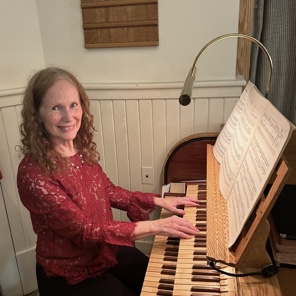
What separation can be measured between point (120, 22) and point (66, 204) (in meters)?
1.04

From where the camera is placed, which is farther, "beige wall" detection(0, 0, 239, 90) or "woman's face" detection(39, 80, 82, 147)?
"beige wall" detection(0, 0, 239, 90)

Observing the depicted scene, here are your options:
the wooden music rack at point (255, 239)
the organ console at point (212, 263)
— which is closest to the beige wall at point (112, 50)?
the organ console at point (212, 263)

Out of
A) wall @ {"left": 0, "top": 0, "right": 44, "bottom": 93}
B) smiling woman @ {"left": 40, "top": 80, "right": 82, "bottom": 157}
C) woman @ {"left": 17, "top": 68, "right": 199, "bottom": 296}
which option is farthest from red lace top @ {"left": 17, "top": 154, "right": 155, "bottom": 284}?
wall @ {"left": 0, "top": 0, "right": 44, "bottom": 93}

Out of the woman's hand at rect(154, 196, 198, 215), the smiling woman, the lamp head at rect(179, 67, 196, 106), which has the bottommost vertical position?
the woman's hand at rect(154, 196, 198, 215)

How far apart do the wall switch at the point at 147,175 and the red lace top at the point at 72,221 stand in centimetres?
58

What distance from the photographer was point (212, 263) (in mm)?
851

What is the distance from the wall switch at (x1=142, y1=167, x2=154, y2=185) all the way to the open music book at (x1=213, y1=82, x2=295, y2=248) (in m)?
0.76

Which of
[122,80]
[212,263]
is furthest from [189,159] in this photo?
[212,263]

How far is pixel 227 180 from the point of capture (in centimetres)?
106

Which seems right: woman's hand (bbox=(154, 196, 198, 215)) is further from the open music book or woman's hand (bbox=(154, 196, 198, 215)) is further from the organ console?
the open music book

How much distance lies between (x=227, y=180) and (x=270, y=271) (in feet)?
1.05

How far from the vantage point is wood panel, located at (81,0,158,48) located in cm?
165

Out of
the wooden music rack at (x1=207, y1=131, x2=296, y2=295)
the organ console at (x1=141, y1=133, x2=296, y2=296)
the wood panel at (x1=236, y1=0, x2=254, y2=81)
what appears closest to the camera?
the wooden music rack at (x1=207, y1=131, x2=296, y2=295)

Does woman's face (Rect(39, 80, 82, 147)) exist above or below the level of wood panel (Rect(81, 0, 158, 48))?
below
